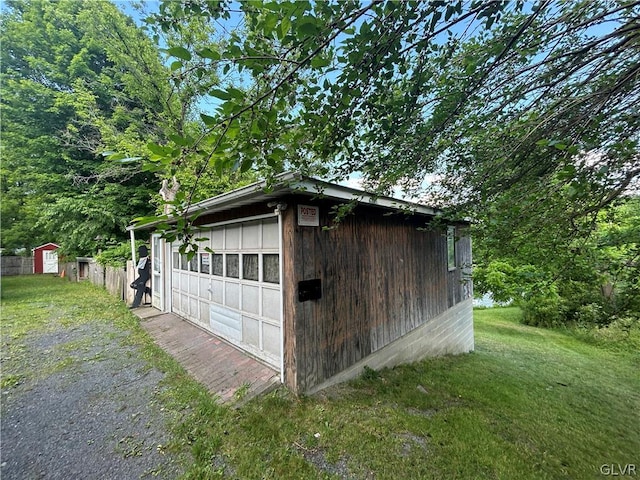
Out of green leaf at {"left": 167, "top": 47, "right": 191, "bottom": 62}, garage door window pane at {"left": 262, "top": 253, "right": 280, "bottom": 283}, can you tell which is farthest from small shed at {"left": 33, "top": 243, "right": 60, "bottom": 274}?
green leaf at {"left": 167, "top": 47, "right": 191, "bottom": 62}

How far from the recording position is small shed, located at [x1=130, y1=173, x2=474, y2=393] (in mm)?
3354

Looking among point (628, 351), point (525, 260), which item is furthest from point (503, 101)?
point (628, 351)

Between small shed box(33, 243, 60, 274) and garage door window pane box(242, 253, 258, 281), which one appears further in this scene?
small shed box(33, 243, 60, 274)

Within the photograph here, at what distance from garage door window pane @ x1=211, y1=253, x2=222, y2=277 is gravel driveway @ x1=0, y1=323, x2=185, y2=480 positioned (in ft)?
5.87

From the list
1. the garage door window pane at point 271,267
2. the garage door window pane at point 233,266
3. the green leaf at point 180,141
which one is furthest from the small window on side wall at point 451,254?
the green leaf at point 180,141

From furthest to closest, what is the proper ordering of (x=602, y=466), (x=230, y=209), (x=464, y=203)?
(x=230, y=209) < (x=464, y=203) < (x=602, y=466)

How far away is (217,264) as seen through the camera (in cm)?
506

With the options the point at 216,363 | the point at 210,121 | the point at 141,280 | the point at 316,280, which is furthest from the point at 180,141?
the point at 141,280

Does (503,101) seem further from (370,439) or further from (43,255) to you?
(43,255)

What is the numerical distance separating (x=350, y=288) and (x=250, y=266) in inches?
62.9

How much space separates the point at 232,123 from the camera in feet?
4.56

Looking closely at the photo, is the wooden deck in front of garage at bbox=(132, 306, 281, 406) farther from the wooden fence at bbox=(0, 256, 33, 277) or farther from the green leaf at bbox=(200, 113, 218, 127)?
the wooden fence at bbox=(0, 256, 33, 277)

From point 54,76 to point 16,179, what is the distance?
5.01m

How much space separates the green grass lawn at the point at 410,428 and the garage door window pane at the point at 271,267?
1.41 m
